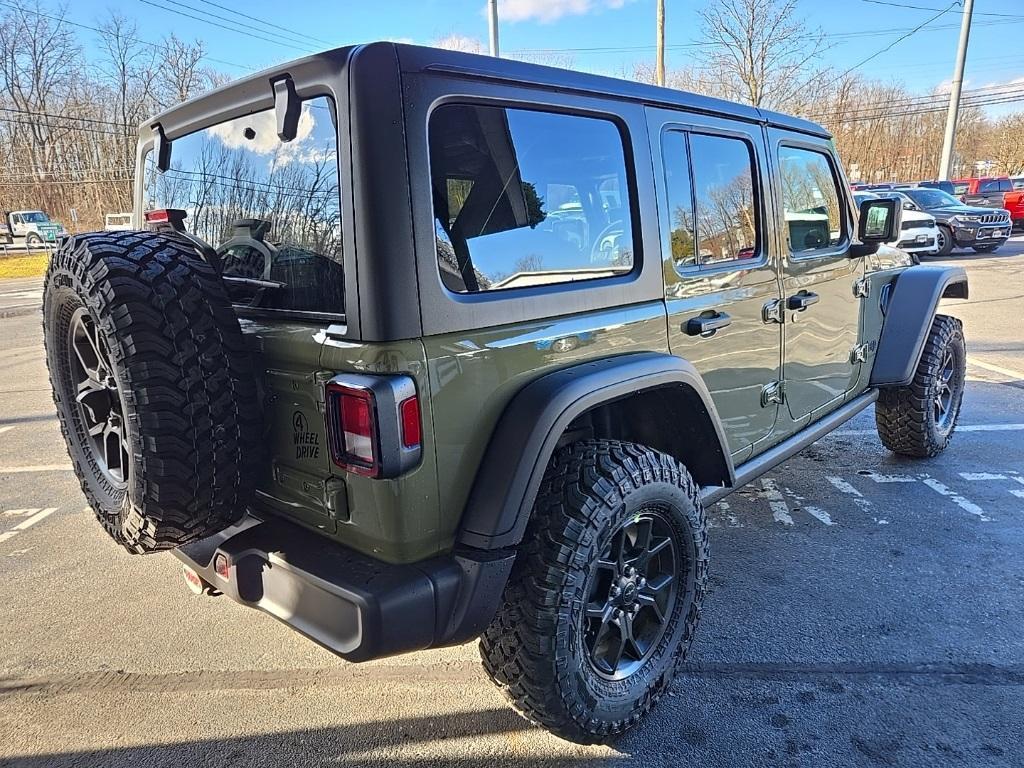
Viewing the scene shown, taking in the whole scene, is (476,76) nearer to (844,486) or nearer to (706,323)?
(706,323)

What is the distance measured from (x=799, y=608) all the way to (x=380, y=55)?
2.68m

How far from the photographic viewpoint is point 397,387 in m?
1.70

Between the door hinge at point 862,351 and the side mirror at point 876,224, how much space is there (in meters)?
0.53

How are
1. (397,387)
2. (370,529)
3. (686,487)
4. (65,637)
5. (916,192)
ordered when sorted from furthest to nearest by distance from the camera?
1. (916,192)
2. (65,637)
3. (686,487)
4. (370,529)
5. (397,387)

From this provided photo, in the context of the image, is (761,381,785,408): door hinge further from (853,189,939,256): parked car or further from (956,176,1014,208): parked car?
(956,176,1014,208): parked car

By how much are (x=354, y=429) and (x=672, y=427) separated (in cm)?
140

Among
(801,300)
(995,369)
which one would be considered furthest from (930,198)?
(801,300)

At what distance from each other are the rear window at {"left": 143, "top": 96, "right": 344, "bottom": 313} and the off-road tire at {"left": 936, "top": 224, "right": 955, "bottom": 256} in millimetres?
18810

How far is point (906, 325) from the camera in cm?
420

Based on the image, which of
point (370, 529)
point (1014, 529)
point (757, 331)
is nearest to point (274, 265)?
point (370, 529)

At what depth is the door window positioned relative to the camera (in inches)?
102

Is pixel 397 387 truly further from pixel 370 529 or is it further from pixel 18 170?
pixel 18 170

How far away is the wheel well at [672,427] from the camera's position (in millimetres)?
2561

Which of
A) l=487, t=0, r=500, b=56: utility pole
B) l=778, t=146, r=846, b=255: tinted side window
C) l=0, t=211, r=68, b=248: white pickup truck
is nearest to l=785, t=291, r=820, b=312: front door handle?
l=778, t=146, r=846, b=255: tinted side window
